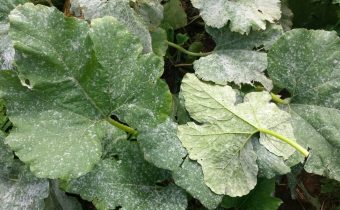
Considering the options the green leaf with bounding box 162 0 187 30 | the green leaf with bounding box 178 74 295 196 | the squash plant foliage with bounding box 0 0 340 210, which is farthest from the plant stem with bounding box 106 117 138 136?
the green leaf with bounding box 162 0 187 30

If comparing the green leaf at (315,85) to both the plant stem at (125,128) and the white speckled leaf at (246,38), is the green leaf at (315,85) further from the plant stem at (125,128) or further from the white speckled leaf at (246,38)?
the plant stem at (125,128)

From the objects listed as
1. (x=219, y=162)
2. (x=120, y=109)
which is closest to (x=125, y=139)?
(x=120, y=109)

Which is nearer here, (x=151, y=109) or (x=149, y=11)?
(x=151, y=109)

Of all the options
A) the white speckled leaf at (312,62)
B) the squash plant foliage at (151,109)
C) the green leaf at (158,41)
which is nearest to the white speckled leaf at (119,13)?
the squash plant foliage at (151,109)

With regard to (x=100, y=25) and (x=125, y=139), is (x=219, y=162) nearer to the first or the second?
(x=125, y=139)

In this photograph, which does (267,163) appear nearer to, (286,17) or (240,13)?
(240,13)

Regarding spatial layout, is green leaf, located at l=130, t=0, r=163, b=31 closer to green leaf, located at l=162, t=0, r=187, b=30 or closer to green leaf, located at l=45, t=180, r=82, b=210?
green leaf, located at l=162, t=0, r=187, b=30

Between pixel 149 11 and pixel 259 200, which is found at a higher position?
pixel 149 11

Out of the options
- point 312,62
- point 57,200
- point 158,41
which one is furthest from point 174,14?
point 57,200
